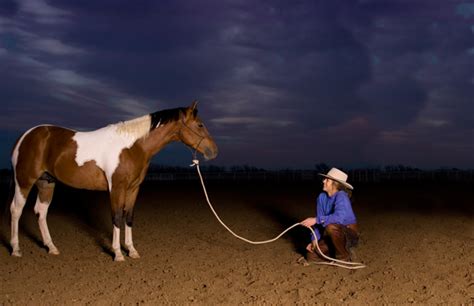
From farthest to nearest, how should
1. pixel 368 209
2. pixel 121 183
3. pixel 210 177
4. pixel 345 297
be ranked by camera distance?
pixel 210 177 → pixel 368 209 → pixel 121 183 → pixel 345 297

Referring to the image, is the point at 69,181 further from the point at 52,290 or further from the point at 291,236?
the point at 291,236

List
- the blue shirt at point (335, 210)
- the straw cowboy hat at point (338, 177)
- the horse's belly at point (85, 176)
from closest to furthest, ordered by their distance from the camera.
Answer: the blue shirt at point (335, 210)
the straw cowboy hat at point (338, 177)
the horse's belly at point (85, 176)

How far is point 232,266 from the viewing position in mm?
5816

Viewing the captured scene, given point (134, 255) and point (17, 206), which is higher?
point (17, 206)

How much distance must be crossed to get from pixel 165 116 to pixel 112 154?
0.87 meters

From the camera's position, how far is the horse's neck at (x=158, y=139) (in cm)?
642

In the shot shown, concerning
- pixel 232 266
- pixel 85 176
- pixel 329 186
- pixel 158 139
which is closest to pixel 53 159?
pixel 85 176

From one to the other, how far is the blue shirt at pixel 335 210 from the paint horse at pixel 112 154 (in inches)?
66.4

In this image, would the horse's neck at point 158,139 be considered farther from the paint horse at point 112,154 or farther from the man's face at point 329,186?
the man's face at point 329,186

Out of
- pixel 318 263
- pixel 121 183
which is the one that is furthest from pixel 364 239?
pixel 121 183

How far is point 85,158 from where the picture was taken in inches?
249

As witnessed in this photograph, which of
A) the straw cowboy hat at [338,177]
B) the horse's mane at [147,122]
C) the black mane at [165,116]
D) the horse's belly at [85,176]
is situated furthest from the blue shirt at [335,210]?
the horse's belly at [85,176]

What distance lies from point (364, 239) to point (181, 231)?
3.32 m

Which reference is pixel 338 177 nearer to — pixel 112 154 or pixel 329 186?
pixel 329 186
